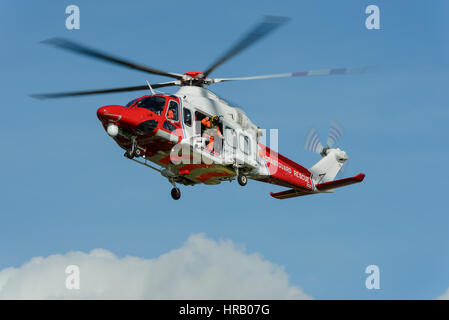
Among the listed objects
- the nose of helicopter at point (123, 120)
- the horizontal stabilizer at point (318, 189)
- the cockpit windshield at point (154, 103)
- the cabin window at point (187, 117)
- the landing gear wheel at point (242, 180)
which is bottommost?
the landing gear wheel at point (242, 180)

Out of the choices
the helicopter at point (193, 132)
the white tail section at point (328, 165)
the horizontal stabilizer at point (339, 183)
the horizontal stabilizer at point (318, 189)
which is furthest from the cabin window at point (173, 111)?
the white tail section at point (328, 165)

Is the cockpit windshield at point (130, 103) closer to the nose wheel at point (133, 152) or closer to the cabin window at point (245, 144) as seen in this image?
the nose wheel at point (133, 152)

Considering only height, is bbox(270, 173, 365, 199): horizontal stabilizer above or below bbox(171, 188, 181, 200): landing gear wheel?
above

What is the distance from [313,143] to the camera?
37469 mm

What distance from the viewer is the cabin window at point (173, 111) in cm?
2984

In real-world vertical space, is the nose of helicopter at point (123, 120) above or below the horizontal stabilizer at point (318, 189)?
above

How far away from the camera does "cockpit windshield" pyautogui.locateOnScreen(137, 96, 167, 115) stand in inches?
1167

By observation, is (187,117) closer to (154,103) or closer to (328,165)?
(154,103)

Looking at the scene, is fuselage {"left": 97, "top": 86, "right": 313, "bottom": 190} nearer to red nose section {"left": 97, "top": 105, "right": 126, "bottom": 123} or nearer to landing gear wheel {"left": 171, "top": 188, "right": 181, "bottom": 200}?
red nose section {"left": 97, "top": 105, "right": 126, "bottom": 123}

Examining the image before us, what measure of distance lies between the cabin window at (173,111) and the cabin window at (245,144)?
383 cm

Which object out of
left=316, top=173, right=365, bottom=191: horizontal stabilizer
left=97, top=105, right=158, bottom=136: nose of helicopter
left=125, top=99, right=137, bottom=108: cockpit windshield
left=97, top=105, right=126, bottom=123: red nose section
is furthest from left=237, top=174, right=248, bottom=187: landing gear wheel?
left=97, top=105, right=126, bottom=123: red nose section

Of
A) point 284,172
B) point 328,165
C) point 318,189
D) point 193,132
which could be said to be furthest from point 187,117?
point 328,165
